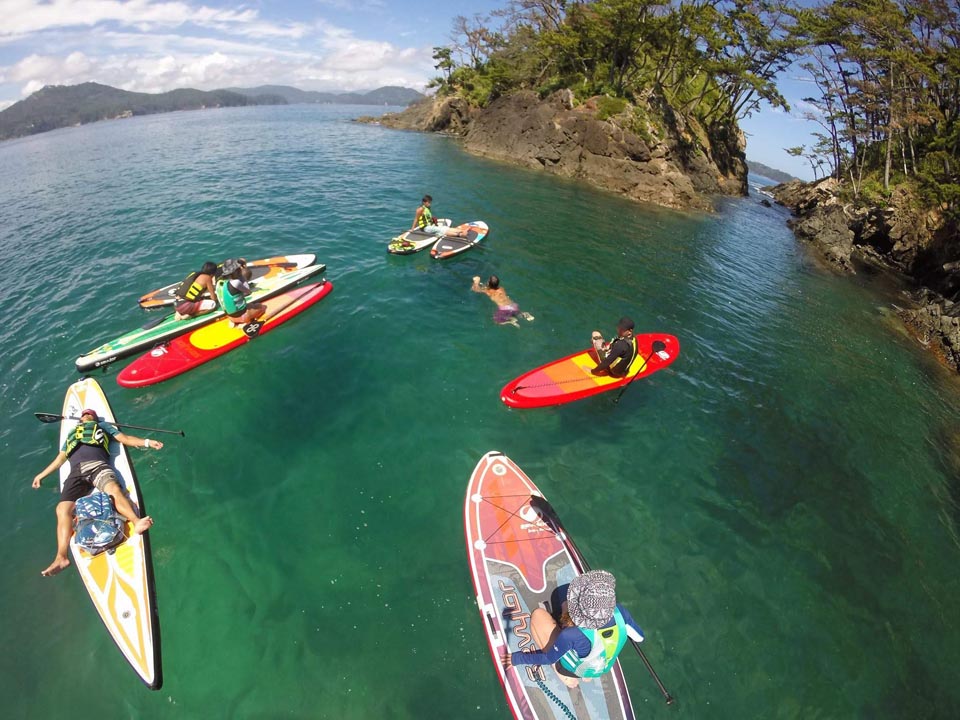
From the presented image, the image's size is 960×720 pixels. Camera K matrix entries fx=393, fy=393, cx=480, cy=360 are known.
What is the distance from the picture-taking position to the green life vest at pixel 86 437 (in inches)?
320

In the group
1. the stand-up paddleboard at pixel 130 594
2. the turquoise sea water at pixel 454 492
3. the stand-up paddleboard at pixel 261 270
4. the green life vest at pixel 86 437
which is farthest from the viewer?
the stand-up paddleboard at pixel 261 270

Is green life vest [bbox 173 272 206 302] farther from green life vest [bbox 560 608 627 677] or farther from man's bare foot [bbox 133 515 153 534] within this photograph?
green life vest [bbox 560 608 627 677]

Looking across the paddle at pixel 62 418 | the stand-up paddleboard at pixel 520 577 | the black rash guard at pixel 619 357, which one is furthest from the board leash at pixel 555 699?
the paddle at pixel 62 418

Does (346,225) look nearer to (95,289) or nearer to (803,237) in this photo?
(95,289)

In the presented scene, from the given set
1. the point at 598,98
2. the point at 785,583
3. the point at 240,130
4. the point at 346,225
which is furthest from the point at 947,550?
the point at 240,130

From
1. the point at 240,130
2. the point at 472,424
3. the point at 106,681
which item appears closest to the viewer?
the point at 106,681

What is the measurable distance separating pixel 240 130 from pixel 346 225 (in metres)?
59.1

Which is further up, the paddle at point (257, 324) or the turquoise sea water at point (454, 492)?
the paddle at point (257, 324)

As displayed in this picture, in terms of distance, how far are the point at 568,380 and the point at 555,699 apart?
7.16 meters

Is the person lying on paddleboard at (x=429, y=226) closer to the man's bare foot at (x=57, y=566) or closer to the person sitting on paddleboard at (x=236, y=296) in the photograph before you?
the person sitting on paddleboard at (x=236, y=296)

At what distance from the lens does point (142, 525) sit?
7336 millimetres

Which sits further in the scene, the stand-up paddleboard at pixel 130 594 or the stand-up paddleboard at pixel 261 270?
the stand-up paddleboard at pixel 261 270

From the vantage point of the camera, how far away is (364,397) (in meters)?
10.9

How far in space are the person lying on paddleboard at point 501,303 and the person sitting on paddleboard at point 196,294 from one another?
9162 mm
